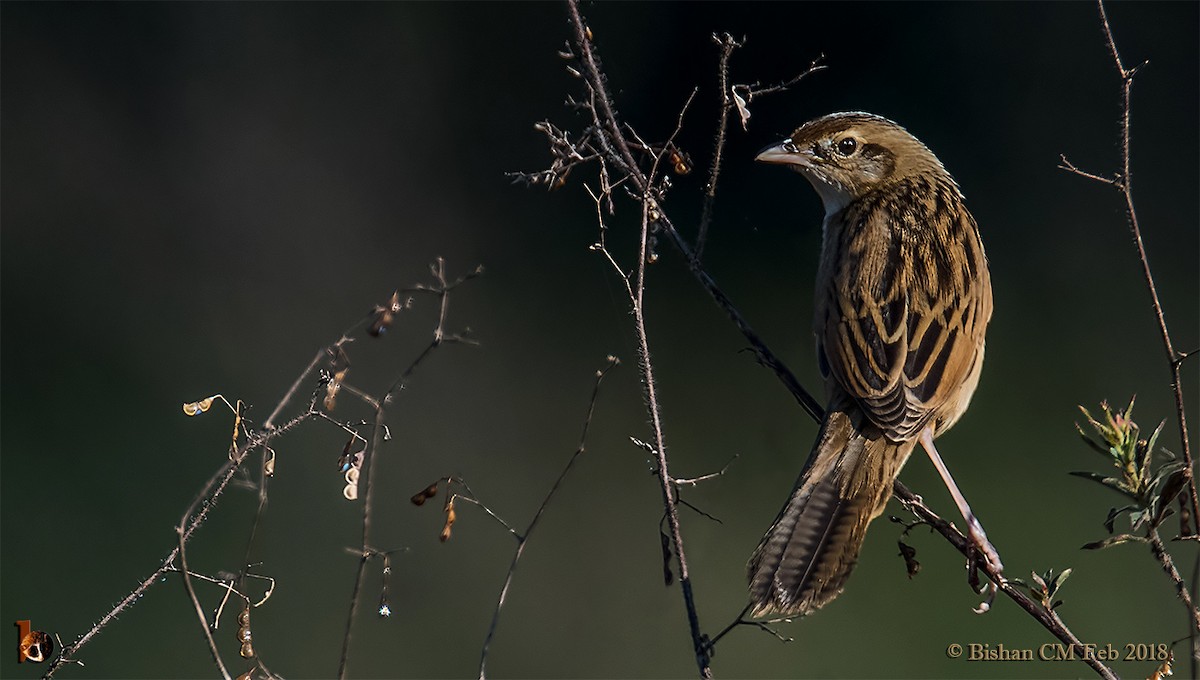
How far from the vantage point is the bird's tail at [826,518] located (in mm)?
3033

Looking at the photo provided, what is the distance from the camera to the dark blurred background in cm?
586

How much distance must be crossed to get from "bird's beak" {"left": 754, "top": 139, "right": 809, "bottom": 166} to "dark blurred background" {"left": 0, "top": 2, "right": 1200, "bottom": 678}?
59.0 inches

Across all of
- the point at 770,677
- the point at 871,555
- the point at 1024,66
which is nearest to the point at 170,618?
the point at 770,677

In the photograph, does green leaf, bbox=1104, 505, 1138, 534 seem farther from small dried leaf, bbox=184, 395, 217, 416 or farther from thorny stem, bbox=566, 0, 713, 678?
small dried leaf, bbox=184, 395, 217, 416

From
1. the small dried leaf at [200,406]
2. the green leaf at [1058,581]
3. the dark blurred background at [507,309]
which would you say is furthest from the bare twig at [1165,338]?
the dark blurred background at [507,309]

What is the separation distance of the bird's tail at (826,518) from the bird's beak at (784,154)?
3.06 feet

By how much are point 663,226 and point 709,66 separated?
4646 millimetres

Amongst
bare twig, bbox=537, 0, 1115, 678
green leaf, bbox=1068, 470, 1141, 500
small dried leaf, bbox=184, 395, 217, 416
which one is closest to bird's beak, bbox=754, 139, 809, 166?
bare twig, bbox=537, 0, 1115, 678

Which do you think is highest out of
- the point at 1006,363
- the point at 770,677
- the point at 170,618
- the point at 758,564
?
the point at 758,564

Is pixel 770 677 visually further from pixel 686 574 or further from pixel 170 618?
pixel 686 574

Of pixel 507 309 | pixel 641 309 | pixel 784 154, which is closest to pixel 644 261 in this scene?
pixel 641 309

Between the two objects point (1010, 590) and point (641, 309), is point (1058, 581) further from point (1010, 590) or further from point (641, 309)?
point (641, 309)

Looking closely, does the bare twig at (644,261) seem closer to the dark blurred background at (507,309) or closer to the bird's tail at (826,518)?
the bird's tail at (826,518)

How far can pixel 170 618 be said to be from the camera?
567 centimetres
